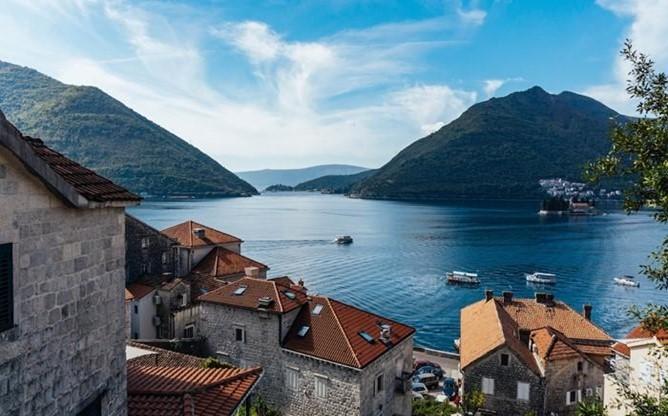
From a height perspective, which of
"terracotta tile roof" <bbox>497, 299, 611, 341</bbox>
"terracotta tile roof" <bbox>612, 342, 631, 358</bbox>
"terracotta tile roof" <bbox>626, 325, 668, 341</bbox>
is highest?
"terracotta tile roof" <bbox>626, 325, 668, 341</bbox>

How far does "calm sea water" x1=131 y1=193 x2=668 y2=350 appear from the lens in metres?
66.8

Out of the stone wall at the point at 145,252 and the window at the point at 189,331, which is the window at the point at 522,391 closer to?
the window at the point at 189,331

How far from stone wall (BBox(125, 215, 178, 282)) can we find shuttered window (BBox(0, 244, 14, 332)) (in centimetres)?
3675

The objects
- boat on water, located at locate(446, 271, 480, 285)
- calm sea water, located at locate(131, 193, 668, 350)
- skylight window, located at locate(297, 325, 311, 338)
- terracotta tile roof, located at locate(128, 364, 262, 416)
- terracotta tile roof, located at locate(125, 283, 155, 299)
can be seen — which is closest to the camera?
terracotta tile roof, located at locate(128, 364, 262, 416)

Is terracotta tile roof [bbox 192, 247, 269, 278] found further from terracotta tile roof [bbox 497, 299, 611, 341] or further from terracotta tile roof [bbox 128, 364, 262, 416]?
terracotta tile roof [bbox 128, 364, 262, 416]

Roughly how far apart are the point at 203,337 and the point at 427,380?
18543 millimetres

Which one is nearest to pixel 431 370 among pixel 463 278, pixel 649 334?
pixel 649 334

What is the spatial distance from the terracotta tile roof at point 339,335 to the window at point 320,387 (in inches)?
47.4

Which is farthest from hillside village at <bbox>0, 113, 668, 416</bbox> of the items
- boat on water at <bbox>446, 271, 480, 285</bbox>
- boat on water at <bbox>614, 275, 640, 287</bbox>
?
boat on water at <bbox>614, 275, 640, 287</bbox>

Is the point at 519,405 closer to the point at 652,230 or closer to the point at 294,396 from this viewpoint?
the point at 294,396

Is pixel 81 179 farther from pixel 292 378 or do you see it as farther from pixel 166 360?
pixel 292 378

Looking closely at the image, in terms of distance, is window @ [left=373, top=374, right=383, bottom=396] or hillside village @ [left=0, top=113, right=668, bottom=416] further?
window @ [left=373, top=374, right=383, bottom=396]

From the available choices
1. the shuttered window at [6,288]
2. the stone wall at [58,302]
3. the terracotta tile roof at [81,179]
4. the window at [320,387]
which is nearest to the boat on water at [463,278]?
the window at [320,387]

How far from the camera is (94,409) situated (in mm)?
7914
